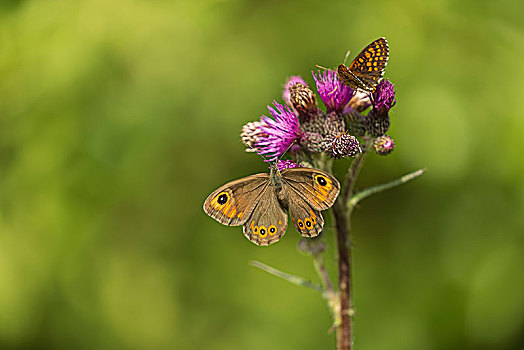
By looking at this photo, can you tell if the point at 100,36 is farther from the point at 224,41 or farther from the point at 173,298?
the point at 173,298

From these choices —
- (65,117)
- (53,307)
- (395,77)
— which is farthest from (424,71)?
(53,307)

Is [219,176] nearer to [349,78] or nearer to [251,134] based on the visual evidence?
[251,134]

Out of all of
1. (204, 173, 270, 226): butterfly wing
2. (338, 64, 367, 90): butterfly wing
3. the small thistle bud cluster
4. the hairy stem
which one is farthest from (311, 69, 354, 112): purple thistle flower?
(204, 173, 270, 226): butterfly wing

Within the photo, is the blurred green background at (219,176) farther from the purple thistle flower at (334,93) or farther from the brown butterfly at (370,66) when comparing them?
the brown butterfly at (370,66)

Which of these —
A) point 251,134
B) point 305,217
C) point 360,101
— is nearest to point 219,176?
point 251,134

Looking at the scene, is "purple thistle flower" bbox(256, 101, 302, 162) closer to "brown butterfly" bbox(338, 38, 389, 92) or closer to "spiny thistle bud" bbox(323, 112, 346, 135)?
"spiny thistle bud" bbox(323, 112, 346, 135)

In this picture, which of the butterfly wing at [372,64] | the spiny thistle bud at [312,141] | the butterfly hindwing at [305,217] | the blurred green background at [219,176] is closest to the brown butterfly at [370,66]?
the butterfly wing at [372,64]
